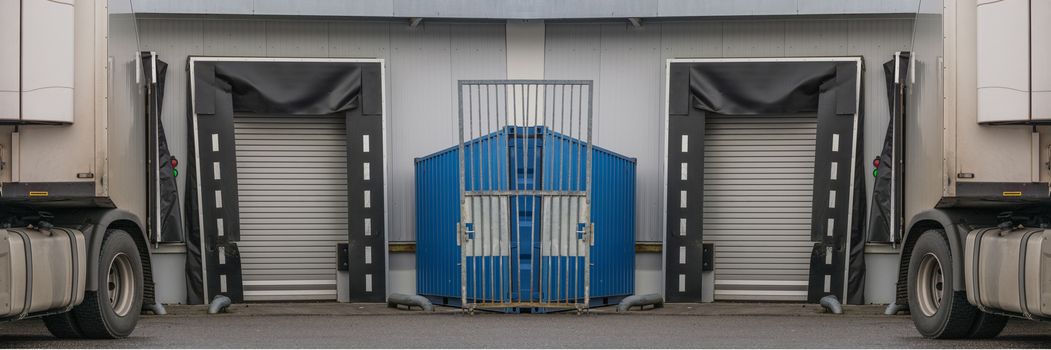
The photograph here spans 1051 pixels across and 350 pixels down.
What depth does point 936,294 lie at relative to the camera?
46.4 ft

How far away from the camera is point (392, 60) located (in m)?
20.8

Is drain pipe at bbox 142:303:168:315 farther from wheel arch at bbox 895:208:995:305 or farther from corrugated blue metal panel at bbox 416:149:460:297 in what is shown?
wheel arch at bbox 895:208:995:305

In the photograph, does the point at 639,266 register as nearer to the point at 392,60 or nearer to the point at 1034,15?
the point at 392,60

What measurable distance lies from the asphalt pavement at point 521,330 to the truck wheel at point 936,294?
194 millimetres

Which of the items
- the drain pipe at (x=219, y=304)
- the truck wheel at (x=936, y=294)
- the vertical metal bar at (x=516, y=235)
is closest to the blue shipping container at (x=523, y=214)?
the vertical metal bar at (x=516, y=235)

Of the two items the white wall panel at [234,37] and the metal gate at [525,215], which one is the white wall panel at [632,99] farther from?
the white wall panel at [234,37]

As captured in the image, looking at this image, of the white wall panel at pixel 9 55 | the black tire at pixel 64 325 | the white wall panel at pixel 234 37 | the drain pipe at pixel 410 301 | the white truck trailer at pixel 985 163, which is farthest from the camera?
the white wall panel at pixel 234 37

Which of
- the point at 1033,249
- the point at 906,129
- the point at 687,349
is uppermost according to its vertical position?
the point at 906,129

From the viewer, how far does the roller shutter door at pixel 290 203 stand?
20.8 metres

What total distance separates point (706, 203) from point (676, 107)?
4.93ft

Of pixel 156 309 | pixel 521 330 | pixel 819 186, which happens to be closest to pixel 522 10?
pixel 819 186

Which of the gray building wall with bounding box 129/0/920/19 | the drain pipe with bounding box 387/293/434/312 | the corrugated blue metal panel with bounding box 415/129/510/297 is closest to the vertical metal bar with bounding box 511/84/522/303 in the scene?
the corrugated blue metal panel with bounding box 415/129/510/297

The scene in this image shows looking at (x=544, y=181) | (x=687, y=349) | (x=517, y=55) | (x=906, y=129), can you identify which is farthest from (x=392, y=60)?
(x=687, y=349)

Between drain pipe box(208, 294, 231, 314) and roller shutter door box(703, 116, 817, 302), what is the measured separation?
637cm
